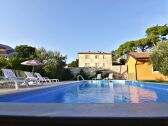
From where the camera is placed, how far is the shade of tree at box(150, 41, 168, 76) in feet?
53.7

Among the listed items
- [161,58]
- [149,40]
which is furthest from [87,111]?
[149,40]

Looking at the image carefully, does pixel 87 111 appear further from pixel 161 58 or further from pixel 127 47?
pixel 127 47

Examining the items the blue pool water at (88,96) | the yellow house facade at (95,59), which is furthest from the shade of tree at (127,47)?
the blue pool water at (88,96)

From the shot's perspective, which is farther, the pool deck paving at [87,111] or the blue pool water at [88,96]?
the blue pool water at [88,96]

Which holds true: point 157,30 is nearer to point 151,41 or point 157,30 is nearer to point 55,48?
point 151,41

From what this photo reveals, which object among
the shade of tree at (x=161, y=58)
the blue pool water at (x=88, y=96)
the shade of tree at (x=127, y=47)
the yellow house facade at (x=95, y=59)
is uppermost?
the shade of tree at (x=127, y=47)

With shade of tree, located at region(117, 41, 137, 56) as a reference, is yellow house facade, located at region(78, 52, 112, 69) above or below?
below

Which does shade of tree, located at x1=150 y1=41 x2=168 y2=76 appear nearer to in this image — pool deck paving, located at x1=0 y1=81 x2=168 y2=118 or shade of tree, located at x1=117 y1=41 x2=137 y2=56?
pool deck paving, located at x1=0 y1=81 x2=168 y2=118

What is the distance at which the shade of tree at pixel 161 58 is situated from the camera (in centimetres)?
1636

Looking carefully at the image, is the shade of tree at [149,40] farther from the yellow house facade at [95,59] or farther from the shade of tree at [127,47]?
the yellow house facade at [95,59]

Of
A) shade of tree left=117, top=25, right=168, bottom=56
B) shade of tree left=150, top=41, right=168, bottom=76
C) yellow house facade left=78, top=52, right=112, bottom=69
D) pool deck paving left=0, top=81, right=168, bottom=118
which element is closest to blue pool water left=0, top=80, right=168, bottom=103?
shade of tree left=150, top=41, right=168, bottom=76

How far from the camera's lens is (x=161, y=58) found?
17031mm
